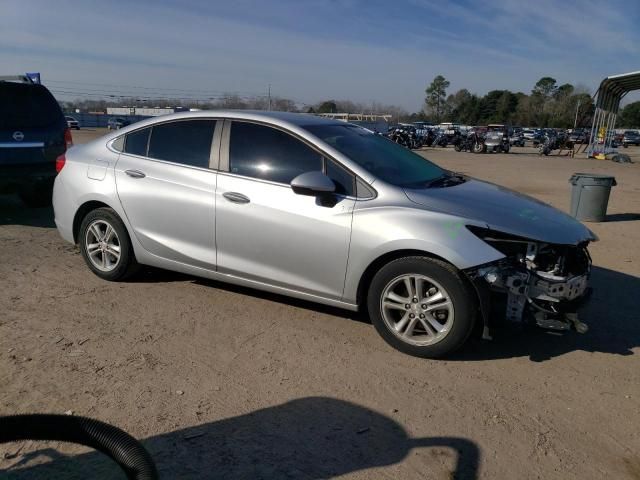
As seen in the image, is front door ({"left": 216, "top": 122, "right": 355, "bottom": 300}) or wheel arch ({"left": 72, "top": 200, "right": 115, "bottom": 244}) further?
wheel arch ({"left": 72, "top": 200, "right": 115, "bottom": 244})

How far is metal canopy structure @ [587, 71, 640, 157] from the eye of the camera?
2890 centimetres

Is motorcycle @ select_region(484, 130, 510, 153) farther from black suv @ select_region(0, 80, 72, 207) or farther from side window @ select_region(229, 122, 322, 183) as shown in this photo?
side window @ select_region(229, 122, 322, 183)

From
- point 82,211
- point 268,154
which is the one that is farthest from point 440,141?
point 268,154

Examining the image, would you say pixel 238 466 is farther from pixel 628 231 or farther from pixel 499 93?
pixel 499 93

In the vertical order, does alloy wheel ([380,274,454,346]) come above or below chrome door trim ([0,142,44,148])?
below

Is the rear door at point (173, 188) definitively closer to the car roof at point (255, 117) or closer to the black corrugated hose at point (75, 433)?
the car roof at point (255, 117)

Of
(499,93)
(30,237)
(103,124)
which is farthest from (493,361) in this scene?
(499,93)

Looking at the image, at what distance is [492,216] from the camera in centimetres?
384

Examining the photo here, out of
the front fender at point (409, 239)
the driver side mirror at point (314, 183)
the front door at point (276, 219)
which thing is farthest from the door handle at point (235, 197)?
the front fender at point (409, 239)

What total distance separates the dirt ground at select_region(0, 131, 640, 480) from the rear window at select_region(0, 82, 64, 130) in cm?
330

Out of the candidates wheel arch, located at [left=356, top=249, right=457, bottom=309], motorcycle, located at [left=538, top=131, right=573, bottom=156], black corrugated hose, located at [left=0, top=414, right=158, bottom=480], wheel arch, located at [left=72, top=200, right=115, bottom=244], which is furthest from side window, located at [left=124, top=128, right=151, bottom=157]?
motorcycle, located at [left=538, top=131, right=573, bottom=156]

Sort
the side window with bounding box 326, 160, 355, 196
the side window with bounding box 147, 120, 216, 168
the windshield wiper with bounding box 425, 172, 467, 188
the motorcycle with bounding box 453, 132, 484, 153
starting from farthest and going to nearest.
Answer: the motorcycle with bounding box 453, 132, 484, 153
the side window with bounding box 147, 120, 216, 168
the windshield wiper with bounding box 425, 172, 467, 188
the side window with bounding box 326, 160, 355, 196

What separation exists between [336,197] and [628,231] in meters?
6.52

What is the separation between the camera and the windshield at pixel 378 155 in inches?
169
